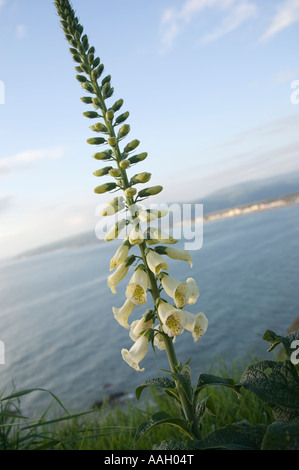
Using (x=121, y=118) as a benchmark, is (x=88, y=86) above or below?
above

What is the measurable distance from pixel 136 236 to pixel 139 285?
281 mm

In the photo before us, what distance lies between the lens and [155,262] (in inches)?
86.5

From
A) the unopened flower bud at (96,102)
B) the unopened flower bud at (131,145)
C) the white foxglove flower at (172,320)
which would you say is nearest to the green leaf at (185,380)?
the white foxglove flower at (172,320)

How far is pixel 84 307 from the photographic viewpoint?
16.9 metres

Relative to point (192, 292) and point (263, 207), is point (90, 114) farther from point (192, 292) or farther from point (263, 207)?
point (263, 207)

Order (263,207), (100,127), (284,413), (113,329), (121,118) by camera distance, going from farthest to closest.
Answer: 1. (263,207)
2. (113,329)
3. (121,118)
4. (100,127)
5. (284,413)

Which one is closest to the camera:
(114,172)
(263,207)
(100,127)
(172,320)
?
(172,320)

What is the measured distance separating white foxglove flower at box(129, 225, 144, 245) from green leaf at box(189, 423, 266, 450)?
1047mm

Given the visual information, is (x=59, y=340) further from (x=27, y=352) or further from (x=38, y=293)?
(x=38, y=293)

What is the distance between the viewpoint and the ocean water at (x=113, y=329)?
8.97 meters

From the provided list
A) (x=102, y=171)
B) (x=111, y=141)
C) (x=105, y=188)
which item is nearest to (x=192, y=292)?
(x=105, y=188)

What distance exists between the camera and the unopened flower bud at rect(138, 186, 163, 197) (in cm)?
245

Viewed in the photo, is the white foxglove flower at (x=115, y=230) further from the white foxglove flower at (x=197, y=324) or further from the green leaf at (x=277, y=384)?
the green leaf at (x=277, y=384)
